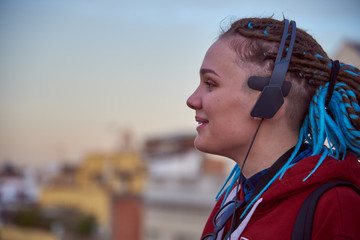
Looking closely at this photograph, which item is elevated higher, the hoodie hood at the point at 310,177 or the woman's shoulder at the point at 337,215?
the hoodie hood at the point at 310,177

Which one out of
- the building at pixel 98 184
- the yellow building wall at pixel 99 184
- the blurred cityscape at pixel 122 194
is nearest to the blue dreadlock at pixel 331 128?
the blurred cityscape at pixel 122 194

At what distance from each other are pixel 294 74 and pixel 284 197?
16.5 inches

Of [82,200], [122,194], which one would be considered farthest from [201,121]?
[82,200]

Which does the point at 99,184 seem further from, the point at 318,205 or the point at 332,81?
the point at 318,205

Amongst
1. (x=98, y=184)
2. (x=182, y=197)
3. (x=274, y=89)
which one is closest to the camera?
(x=274, y=89)

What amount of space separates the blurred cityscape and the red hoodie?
441 cm

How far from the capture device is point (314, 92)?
5.32ft

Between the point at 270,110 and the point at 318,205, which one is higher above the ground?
the point at 270,110

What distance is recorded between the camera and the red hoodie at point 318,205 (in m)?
1.30

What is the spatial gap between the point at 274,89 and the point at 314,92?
17cm

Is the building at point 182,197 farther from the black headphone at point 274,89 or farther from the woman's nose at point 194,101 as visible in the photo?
the black headphone at point 274,89

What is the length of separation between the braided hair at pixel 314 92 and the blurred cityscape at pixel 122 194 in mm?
4399

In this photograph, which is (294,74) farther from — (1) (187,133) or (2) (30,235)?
(1) (187,133)

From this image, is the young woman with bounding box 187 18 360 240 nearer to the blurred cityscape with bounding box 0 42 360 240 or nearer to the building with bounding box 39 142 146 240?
the blurred cityscape with bounding box 0 42 360 240
